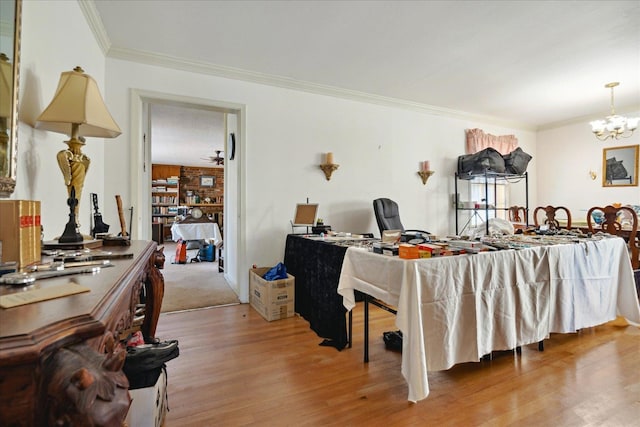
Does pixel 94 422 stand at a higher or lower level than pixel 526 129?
lower

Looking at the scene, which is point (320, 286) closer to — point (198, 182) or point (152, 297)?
point (152, 297)

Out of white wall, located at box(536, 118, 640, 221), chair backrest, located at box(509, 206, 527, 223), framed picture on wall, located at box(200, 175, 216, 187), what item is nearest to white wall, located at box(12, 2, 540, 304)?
chair backrest, located at box(509, 206, 527, 223)

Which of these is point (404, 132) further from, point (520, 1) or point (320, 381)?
point (320, 381)

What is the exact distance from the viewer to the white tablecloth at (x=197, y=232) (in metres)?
6.00

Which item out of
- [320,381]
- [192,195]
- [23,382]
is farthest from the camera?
[192,195]

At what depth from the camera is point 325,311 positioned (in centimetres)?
248

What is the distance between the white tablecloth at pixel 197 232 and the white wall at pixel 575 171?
6.52m

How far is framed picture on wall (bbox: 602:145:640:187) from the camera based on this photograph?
Result: 4781 millimetres

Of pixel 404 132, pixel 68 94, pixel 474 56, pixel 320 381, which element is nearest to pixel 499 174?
pixel 404 132

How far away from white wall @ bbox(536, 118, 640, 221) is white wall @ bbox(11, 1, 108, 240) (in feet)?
23.2

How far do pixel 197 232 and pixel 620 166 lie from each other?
7.52 metres

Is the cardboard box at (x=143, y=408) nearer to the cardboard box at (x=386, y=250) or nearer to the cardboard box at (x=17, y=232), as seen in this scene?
the cardboard box at (x=17, y=232)

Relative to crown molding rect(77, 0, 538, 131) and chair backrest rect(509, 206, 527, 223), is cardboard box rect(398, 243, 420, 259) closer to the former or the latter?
crown molding rect(77, 0, 538, 131)

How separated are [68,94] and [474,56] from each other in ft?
11.3
